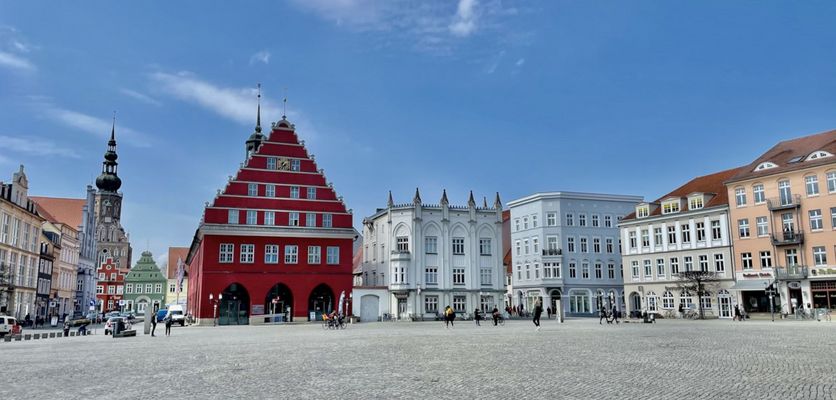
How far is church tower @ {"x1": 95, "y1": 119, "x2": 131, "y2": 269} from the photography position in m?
150

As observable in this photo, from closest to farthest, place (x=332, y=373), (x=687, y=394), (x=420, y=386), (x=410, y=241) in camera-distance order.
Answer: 1. (x=687, y=394)
2. (x=420, y=386)
3. (x=332, y=373)
4. (x=410, y=241)

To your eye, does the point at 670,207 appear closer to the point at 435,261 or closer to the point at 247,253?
the point at 435,261

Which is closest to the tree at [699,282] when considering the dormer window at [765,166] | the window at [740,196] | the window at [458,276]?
the window at [740,196]

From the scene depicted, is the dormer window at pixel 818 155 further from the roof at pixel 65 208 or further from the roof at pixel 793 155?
the roof at pixel 65 208

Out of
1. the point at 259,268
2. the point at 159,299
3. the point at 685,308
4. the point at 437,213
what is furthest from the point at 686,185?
the point at 159,299

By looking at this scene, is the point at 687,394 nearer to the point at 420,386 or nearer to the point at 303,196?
the point at 420,386

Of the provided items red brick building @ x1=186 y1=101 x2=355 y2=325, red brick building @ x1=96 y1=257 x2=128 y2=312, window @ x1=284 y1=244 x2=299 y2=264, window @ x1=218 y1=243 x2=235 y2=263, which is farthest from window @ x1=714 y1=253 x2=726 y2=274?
red brick building @ x1=96 y1=257 x2=128 y2=312

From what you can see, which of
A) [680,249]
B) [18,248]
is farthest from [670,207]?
[18,248]

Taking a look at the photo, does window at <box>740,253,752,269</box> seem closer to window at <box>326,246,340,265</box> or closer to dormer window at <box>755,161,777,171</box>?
dormer window at <box>755,161,777,171</box>

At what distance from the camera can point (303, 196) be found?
60688 mm

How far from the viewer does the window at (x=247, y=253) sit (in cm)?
5779

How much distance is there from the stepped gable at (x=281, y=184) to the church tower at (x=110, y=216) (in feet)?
339

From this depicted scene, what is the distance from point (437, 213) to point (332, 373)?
174ft

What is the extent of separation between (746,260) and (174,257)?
11454cm
